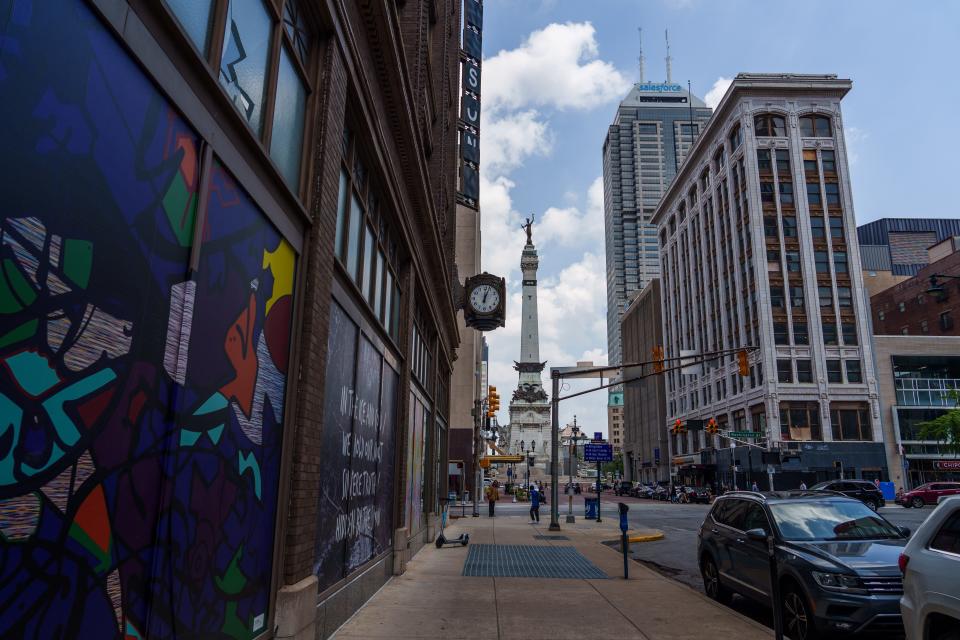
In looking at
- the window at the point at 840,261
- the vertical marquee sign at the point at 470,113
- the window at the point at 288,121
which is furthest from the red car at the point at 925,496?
the window at the point at 288,121

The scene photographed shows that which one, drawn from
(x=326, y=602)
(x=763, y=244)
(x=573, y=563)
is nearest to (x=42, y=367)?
(x=326, y=602)

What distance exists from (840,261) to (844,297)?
369 centimetres

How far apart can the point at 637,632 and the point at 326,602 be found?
376cm

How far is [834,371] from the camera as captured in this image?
5950 centimetres

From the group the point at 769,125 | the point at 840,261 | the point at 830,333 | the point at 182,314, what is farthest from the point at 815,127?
the point at 182,314

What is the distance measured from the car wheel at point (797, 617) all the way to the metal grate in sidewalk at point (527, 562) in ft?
15.3

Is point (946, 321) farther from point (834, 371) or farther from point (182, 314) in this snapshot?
point (182, 314)

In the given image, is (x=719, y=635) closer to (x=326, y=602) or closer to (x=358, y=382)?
(x=326, y=602)

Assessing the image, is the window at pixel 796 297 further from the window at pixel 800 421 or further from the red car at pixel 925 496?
the red car at pixel 925 496

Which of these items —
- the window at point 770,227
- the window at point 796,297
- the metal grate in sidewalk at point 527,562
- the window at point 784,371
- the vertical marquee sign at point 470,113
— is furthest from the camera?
the window at point 770,227

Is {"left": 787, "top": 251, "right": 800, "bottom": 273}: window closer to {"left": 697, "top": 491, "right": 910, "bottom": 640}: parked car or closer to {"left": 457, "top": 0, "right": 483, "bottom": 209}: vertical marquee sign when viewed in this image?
{"left": 457, "top": 0, "right": 483, "bottom": 209}: vertical marquee sign

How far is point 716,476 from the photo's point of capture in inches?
2586

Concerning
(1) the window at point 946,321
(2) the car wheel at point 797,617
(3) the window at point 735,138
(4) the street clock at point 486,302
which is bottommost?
(2) the car wheel at point 797,617

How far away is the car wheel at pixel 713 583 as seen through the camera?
33.2 ft
